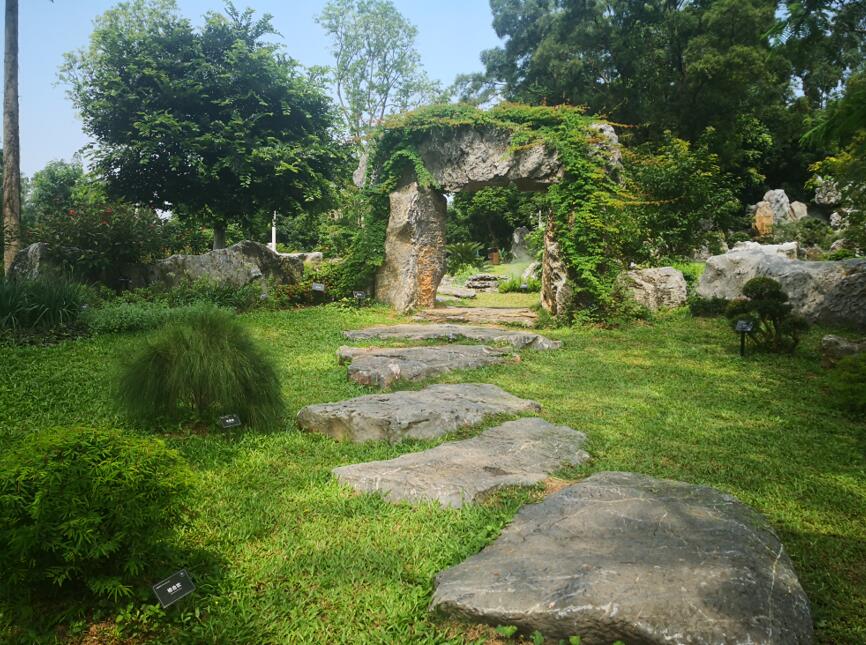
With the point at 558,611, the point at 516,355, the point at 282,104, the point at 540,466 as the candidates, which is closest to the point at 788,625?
the point at 558,611

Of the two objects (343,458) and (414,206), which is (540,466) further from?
(414,206)

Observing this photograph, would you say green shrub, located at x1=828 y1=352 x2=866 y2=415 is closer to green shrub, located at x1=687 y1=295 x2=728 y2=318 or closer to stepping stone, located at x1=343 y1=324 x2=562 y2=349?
stepping stone, located at x1=343 y1=324 x2=562 y2=349

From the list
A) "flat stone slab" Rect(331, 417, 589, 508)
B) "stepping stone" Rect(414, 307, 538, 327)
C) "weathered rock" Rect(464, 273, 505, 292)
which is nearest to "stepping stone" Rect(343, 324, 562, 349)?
"stepping stone" Rect(414, 307, 538, 327)

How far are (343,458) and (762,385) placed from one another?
17.2ft

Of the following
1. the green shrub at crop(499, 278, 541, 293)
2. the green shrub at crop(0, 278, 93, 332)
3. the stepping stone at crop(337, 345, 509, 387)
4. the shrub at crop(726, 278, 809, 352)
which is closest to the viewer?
the stepping stone at crop(337, 345, 509, 387)

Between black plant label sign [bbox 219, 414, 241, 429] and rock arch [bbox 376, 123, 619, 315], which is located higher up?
rock arch [bbox 376, 123, 619, 315]

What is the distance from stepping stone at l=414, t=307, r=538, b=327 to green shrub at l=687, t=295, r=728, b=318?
10.6ft

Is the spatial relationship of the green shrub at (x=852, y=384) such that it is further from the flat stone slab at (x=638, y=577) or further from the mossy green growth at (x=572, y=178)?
the mossy green growth at (x=572, y=178)

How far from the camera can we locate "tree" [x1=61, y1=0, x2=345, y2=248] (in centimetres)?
1333

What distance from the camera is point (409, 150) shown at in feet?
41.7

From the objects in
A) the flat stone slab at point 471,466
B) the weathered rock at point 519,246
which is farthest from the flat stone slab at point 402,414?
the weathered rock at point 519,246

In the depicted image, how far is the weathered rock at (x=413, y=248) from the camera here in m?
13.0

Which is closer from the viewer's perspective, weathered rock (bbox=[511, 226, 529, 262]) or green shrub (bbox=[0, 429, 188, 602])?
green shrub (bbox=[0, 429, 188, 602])

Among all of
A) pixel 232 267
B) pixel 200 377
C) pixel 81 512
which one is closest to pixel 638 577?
pixel 81 512
